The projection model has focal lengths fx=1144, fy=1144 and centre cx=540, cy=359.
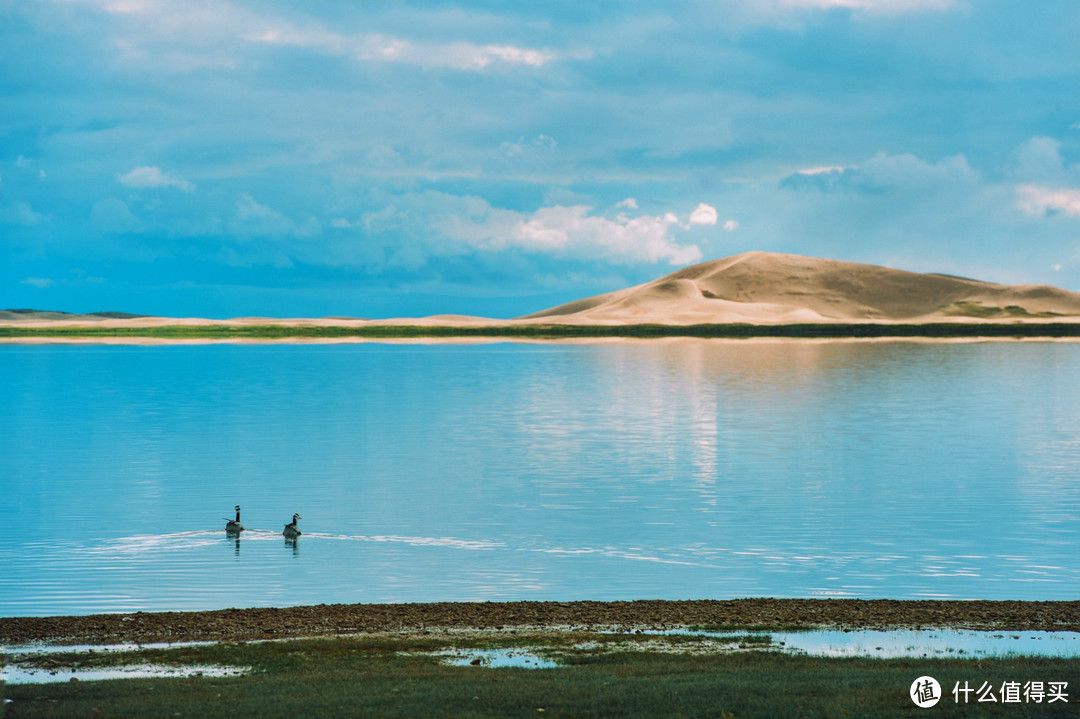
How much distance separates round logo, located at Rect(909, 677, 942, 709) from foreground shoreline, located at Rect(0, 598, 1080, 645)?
15.6ft

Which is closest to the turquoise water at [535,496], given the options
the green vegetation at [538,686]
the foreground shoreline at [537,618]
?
the foreground shoreline at [537,618]

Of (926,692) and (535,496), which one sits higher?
(535,496)

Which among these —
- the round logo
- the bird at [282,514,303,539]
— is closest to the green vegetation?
the round logo

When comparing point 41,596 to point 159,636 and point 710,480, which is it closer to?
point 159,636

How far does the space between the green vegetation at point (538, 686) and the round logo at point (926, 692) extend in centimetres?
9

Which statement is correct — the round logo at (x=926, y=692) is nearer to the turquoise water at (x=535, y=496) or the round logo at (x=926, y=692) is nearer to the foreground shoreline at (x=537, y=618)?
the foreground shoreline at (x=537, y=618)

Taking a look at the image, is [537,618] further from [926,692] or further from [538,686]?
[926,692]

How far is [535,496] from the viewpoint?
35.0 m

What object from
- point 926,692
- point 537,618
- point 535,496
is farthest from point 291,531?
point 926,692

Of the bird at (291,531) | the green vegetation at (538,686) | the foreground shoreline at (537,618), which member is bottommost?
the foreground shoreline at (537,618)

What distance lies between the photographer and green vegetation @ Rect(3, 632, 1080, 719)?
13.3m

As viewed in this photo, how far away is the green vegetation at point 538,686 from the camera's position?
13.3 meters

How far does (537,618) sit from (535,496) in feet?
51.5

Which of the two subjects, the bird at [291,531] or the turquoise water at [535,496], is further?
the bird at [291,531]
